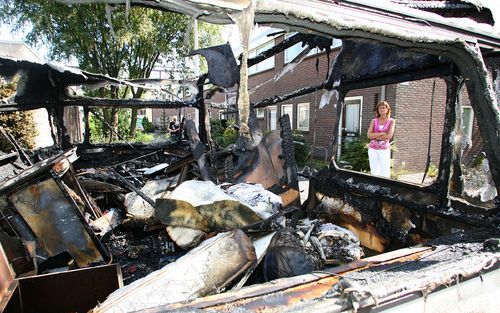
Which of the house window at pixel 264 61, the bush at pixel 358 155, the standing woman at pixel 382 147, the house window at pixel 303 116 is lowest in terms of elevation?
the bush at pixel 358 155

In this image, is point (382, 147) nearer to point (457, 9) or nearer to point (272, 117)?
point (457, 9)

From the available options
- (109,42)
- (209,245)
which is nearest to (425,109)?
(209,245)

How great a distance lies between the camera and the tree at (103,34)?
12547 millimetres

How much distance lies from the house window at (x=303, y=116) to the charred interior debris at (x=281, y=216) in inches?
349

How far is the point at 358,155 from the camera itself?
8.92 m

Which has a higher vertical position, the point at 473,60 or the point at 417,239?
the point at 473,60

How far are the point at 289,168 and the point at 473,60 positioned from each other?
2.21 meters

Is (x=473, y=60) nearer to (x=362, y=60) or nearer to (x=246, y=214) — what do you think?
(x=362, y=60)

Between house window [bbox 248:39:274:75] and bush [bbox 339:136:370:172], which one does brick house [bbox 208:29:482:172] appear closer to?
bush [bbox 339:136:370:172]

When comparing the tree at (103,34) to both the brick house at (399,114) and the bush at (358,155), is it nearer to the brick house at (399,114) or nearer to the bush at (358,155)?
the brick house at (399,114)

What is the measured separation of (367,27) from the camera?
1.49m

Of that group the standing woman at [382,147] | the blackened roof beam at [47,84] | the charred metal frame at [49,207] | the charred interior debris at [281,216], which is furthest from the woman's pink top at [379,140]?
the blackened roof beam at [47,84]

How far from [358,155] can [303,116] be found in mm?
5305

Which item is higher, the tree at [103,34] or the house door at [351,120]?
the tree at [103,34]
